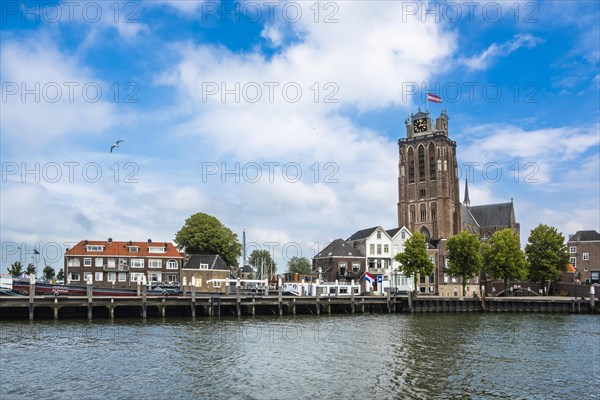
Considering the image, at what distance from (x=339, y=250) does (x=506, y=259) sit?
99.3ft

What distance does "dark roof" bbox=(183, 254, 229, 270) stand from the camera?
9900 cm

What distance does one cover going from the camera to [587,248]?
423 ft

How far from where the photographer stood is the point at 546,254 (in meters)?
105

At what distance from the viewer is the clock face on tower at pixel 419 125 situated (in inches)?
5738

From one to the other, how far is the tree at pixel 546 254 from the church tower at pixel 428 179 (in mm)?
26575

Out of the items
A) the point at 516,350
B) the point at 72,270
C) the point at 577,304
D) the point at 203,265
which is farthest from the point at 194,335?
the point at 577,304

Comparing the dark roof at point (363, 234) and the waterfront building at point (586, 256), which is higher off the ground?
the dark roof at point (363, 234)

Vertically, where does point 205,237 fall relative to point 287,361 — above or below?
above

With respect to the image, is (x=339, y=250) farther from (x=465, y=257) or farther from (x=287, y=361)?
(x=287, y=361)

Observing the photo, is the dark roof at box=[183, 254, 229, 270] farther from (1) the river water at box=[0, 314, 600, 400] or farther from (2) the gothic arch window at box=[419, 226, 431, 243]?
(2) the gothic arch window at box=[419, 226, 431, 243]

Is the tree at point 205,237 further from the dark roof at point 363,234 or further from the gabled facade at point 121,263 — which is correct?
the dark roof at point 363,234

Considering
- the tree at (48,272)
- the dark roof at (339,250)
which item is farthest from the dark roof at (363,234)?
the tree at (48,272)

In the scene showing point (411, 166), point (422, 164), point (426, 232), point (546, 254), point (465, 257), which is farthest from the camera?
point (411, 166)

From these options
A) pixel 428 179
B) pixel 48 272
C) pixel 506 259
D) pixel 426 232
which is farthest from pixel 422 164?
pixel 48 272
